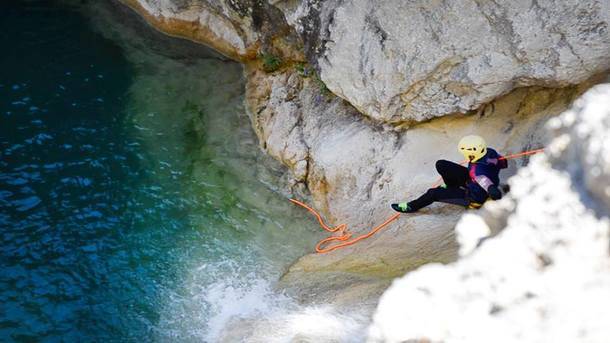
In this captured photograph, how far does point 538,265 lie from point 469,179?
3.99 m

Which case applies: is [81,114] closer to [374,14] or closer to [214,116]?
[214,116]

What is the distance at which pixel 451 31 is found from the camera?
29.7 ft

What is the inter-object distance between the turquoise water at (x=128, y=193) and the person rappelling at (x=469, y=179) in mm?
2387

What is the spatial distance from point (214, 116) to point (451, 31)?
18.4 feet

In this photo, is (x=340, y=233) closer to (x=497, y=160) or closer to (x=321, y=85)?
(x=497, y=160)

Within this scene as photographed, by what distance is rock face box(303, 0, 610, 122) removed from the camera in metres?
8.23

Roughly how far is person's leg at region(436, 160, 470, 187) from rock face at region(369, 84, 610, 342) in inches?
117

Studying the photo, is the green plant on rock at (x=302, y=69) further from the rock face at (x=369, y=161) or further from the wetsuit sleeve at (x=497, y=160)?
the wetsuit sleeve at (x=497, y=160)

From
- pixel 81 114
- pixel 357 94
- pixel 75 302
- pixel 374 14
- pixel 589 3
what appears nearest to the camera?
pixel 589 3

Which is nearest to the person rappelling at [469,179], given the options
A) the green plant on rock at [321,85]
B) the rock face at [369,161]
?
the rock face at [369,161]

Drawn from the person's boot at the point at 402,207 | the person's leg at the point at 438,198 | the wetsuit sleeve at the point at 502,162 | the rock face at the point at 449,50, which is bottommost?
the person's boot at the point at 402,207

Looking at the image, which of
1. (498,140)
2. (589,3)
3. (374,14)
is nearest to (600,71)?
(589,3)

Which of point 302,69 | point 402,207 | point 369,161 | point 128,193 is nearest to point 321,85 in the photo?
point 302,69

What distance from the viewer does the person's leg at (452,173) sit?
8852 mm
